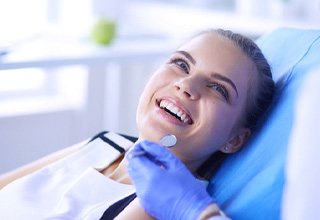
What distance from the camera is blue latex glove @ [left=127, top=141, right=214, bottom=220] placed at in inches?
40.4

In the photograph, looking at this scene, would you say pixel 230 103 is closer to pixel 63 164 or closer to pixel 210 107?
pixel 210 107

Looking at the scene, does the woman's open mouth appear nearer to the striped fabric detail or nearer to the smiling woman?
the smiling woman

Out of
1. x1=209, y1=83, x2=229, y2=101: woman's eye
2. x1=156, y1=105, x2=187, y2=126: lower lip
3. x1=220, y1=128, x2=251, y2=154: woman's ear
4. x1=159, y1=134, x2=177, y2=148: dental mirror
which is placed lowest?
x1=220, y1=128, x2=251, y2=154: woman's ear

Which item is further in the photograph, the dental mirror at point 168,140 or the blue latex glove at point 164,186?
the dental mirror at point 168,140

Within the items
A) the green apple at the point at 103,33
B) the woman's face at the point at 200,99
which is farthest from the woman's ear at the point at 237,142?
the green apple at the point at 103,33

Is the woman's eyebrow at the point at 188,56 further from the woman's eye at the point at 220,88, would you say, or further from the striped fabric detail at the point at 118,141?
the striped fabric detail at the point at 118,141

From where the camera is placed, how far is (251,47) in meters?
1.24

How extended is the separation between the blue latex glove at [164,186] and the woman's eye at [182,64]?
0.22 meters

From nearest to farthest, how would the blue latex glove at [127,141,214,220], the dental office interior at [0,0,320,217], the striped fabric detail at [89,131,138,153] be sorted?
the blue latex glove at [127,141,214,220] < the striped fabric detail at [89,131,138,153] < the dental office interior at [0,0,320,217]

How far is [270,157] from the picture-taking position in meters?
1.12

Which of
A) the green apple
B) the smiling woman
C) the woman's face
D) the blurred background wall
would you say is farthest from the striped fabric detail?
the green apple

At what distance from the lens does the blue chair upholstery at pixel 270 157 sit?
42.2 inches

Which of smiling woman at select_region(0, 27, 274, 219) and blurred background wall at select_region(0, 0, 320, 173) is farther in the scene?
blurred background wall at select_region(0, 0, 320, 173)

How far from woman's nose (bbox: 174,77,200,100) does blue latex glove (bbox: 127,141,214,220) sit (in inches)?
5.2
